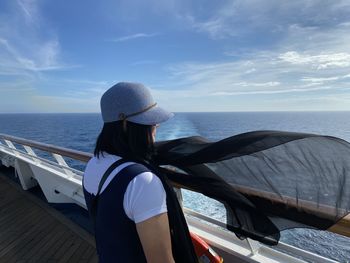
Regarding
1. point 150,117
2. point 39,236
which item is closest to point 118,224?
point 150,117

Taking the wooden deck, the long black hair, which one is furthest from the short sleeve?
the wooden deck

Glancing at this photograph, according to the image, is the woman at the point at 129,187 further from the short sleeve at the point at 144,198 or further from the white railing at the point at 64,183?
the white railing at the point at 64,183

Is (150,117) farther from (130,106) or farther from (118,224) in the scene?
(118,224)

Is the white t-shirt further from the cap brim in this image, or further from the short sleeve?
the cap brim

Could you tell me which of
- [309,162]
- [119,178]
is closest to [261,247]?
[309,162]

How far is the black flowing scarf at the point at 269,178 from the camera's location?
2.26 ft

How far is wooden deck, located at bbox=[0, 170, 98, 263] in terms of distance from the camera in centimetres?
198

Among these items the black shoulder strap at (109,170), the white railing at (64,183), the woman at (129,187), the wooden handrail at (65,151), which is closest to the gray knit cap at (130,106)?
the woman at (129,187)

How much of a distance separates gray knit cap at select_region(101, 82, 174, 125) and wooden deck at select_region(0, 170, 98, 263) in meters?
1.58

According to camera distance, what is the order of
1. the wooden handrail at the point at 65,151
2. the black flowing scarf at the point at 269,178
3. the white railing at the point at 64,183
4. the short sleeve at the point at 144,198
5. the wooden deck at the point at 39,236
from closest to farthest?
the short sleeve at the point at 144,198 → the black flowing scarf at the point at 269,178 → the white railing at the point at 64,183 → the wooden handrail at the point at 65,151 → the wooden deck at the point at 39,236

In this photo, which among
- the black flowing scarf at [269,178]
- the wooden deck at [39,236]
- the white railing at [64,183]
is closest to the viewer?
the black flowing scarf at [269,178]

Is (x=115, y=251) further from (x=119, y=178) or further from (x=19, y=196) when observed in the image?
(x=19, y=196)

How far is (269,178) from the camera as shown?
2.63ft

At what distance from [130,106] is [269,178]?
1.53 ft
